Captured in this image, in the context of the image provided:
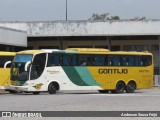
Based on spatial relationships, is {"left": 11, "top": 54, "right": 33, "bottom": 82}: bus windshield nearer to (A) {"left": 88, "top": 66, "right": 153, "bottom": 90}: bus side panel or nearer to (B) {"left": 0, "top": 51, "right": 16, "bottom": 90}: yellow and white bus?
(B) {"left": 0, "top": 51, "right": 16, "bottom": 90}: yellow and white bus

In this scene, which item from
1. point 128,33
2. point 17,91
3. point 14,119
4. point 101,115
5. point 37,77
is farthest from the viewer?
point 128,33

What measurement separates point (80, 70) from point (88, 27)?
23.3m

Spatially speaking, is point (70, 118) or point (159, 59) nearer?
point (70, 118)

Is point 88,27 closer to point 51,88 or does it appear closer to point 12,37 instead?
point 12,37

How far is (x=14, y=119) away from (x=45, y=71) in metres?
17.7

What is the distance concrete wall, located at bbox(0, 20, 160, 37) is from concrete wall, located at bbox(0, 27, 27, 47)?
194 cm

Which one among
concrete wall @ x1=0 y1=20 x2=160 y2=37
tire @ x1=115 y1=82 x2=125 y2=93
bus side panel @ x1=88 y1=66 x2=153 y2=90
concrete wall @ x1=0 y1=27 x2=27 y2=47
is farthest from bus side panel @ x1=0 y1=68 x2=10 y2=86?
concrete wall @ x1=0 y1=20 x2=160 y2=37

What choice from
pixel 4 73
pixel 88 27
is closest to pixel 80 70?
pixel 4 73

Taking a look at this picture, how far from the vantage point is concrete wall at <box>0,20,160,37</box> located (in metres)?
56.1

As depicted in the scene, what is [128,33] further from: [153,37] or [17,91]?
[17,91]

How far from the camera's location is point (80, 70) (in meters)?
33.7

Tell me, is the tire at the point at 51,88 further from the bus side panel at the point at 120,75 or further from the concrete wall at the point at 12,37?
the concrete wall at the point at 12,37

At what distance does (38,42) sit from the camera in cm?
6350

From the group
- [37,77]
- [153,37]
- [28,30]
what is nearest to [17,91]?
[37,77]
